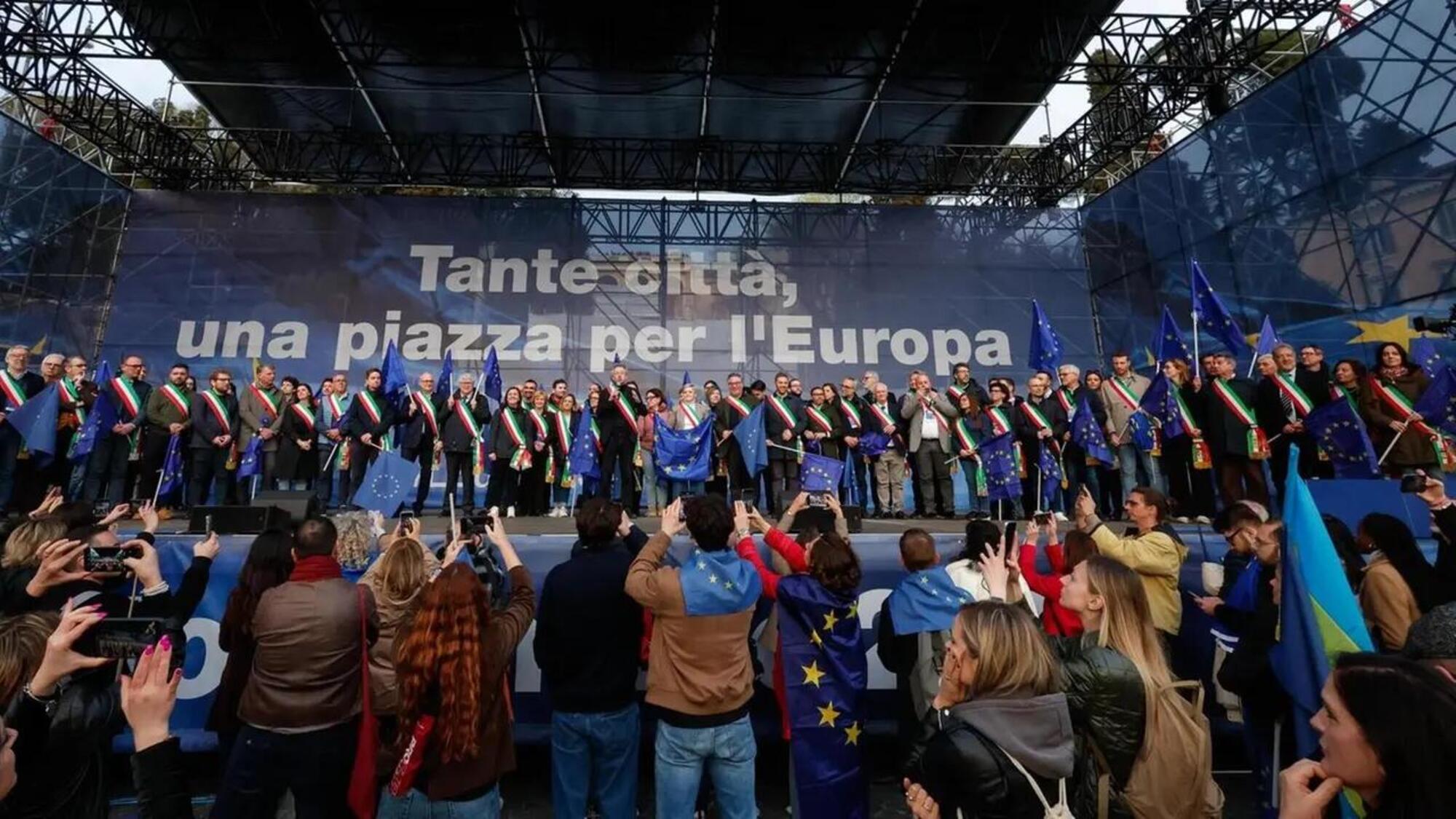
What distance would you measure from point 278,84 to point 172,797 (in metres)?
11.4

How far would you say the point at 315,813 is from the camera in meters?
1.95

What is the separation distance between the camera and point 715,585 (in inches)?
87.8

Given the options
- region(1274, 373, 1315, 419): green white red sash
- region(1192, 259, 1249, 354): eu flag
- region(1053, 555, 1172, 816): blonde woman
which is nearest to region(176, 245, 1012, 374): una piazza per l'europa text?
region(1192, 259, 1249, 354): eu flag

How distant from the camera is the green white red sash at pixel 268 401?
Answer: 279 inches

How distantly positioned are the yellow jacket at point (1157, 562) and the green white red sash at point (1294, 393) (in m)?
3.83

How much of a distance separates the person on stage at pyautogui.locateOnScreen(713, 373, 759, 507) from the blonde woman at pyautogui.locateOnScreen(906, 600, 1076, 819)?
550 cm

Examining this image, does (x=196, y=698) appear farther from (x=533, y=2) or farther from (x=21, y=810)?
(x=533, y=2)

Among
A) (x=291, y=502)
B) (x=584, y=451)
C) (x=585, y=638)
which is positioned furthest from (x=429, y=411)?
(x=585, y=638)

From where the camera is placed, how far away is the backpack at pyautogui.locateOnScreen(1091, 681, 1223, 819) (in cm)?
164

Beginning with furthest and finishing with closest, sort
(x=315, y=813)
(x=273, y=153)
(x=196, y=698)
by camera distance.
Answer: (x=273, y=153)
(x=196, y=698)
(x=315, y=813)

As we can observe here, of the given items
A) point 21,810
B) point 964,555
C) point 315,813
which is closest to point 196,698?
point 315,813

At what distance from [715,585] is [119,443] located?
7.50 meters

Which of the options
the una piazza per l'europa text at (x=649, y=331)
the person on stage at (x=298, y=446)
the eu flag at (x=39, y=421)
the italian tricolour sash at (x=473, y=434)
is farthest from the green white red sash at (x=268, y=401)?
the una piazza per l'europa text at (x=649, y=331)

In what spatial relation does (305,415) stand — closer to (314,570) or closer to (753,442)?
(753,442)
